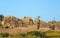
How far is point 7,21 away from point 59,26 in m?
21.8

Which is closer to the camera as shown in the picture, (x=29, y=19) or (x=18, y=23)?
(x=18, y=23)

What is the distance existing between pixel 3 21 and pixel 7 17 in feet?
12.1

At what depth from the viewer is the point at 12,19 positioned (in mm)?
A: 86375

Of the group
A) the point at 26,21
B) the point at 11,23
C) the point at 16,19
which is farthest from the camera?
the point at 26,21

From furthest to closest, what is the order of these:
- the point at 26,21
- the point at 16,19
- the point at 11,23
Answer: the point at 26,21 → the point at 16,19 → the point at 11,23

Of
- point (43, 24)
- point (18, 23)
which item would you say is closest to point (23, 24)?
point (18, 23)

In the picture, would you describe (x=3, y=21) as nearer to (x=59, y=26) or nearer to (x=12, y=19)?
(x=12, y=19)

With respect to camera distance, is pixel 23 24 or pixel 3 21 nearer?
pixel 3 21

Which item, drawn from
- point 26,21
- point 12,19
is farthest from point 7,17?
point 26,21

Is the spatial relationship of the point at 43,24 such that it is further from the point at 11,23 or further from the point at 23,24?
the point at 11,23

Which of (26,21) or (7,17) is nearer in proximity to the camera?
(7,17)

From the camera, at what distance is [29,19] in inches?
3834

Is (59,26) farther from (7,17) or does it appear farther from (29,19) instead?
(7,17)

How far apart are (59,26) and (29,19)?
14.0 meters
